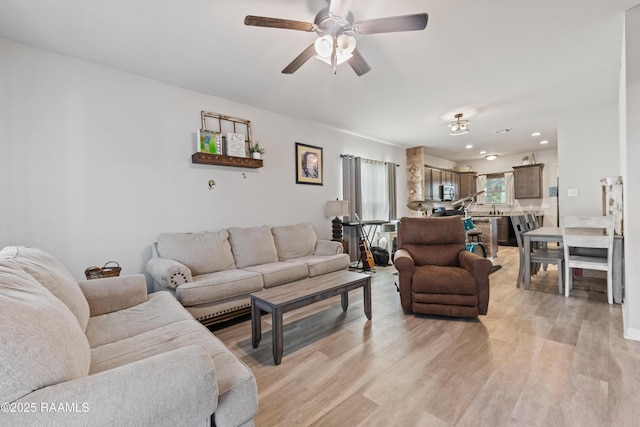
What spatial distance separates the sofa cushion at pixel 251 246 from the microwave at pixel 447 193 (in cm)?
535

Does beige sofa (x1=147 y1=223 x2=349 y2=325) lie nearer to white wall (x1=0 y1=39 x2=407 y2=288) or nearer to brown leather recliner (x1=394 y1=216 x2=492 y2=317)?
white wall (x1=0 y1=39 x2=407 y2=288)

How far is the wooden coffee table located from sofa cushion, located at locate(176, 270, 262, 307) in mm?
458

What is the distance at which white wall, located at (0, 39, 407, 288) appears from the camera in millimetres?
2396

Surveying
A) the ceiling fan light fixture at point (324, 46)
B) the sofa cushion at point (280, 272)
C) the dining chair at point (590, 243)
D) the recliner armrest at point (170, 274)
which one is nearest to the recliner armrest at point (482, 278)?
the dining chair at point (590, 243)

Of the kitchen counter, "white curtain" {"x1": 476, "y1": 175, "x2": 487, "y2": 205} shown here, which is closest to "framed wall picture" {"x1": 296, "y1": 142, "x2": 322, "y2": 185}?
the kitchen counter

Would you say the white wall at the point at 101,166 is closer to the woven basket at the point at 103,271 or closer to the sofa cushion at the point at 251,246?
the woven basket at the point at 103,271

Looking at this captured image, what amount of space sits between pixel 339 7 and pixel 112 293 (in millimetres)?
2514

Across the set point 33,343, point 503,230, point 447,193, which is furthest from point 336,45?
point 503,230

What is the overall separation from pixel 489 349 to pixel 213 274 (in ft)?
8.47

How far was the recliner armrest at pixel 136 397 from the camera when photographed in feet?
2.34

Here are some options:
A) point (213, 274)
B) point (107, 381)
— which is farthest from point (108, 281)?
point (107, 381)

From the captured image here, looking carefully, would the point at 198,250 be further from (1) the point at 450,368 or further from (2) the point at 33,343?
(1) the point at 450,368

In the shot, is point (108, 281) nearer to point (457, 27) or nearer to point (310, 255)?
point (310, 255)

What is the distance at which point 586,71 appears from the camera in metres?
3.03
